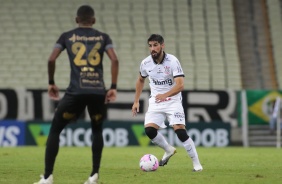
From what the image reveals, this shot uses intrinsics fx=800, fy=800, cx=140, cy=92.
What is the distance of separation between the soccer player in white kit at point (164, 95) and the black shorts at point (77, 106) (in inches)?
103

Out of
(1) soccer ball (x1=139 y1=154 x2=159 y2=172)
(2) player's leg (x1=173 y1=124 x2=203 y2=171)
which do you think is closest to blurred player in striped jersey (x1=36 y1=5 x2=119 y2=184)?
(1) soccer ball (x1=139 y1=154 x2=159 y2=172)

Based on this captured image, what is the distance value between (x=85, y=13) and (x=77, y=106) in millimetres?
1053

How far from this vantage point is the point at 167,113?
39.7ft

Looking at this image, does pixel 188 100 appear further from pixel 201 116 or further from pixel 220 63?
pixel 220 63

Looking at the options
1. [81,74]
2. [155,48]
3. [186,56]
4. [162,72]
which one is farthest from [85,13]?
[186,56]

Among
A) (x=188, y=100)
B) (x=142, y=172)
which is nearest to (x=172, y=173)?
(x=142, y=172)

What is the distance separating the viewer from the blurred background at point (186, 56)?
2261 cm

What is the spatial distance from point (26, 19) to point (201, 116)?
793 cm

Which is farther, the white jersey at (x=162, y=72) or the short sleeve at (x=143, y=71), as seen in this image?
the short sleeve at (x=143, y=71)

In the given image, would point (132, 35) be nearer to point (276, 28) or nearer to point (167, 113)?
point (276, 28)

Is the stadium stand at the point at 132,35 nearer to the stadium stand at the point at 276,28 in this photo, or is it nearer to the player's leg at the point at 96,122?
the stadium stand at the point at 276,28

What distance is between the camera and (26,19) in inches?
1082

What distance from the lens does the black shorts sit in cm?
898

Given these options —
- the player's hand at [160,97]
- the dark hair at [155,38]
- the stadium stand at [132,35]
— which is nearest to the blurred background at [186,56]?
the stadium stand at [132,35]
